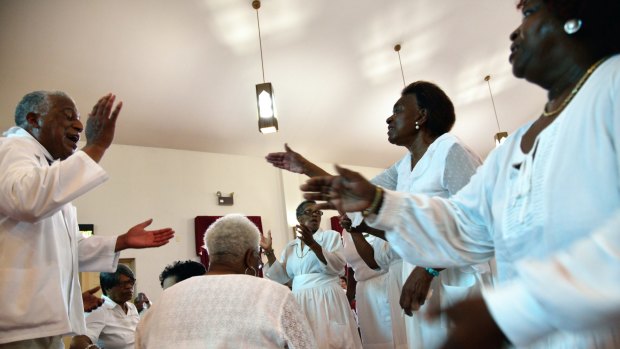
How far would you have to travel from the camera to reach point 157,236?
2244 mm

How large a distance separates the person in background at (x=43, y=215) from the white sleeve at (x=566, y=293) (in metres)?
1.63

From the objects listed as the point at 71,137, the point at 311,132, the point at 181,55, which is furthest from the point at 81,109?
the point at 71,137

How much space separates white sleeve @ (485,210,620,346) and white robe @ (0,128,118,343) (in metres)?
1.62

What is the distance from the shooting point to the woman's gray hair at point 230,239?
191 cm

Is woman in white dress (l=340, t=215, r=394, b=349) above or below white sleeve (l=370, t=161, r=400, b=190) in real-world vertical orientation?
below

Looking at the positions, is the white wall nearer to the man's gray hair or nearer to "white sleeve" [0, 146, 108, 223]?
the man's gray hair

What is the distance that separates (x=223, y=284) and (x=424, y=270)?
767mm

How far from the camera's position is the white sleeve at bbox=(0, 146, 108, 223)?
1.68m

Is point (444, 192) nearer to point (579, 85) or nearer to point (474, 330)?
point (579, 85)

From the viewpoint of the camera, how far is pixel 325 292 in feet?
12.9

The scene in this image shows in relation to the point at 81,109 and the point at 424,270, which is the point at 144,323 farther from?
the point at 81,109

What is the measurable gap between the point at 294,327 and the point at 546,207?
3.38 ft

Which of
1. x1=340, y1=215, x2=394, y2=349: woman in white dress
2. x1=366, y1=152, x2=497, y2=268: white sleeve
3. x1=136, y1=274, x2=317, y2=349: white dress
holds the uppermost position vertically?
x1=366, y1=152, x2=497, y2=268: white sleeve

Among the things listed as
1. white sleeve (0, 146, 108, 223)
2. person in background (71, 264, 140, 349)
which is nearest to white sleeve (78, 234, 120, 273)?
white sleeve (0, 146, 108, 223)
